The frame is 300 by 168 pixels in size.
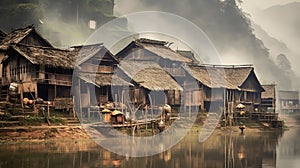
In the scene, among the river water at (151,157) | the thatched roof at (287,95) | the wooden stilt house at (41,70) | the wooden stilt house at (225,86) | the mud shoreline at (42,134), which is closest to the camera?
the river water at (151,157)

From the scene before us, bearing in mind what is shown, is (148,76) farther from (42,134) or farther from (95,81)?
(42,134)

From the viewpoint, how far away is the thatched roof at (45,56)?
35594mm

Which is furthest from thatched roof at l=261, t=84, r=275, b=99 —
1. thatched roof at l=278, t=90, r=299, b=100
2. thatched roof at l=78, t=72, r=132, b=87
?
thatched roof at l=78, t=72, r=132, b=87

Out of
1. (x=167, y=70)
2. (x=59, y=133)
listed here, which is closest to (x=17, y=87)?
(x=59, y=133)

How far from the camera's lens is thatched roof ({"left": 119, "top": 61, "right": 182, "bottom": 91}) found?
44125 millimetres

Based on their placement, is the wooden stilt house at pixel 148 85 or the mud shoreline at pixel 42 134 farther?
the wooden stilt house at pixel 148 85

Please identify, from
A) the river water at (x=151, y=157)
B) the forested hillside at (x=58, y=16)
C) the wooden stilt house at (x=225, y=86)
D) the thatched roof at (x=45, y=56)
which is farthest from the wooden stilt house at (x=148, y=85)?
the forested hillside at (x=58, y=16)

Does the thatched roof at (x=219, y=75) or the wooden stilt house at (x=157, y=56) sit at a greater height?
the wooden stilt house at (x=157, y=56)

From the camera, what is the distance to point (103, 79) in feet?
135

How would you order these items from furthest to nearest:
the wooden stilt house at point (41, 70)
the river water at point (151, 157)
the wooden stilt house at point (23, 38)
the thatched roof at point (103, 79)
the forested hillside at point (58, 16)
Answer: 1. the forested hillside at point (58, 16)
2. the wooden stilt house at point (23, 38)
3. the thatched roof at point (103, 79)
4. the wooden stilt house at point (41, 70)
5. the river water at point (151, 157)

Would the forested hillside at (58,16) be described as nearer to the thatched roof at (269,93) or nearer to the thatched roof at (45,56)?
the thatched roof at (45,56)

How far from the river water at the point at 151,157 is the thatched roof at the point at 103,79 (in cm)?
1117

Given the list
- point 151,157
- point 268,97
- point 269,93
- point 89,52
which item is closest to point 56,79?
point 89,52

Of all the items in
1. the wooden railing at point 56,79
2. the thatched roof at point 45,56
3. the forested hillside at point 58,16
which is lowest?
the wooden railing at point 56,79
